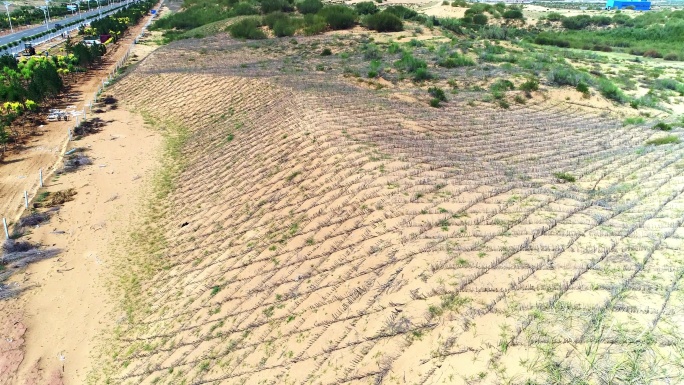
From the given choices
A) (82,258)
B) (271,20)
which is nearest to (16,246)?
(82,258)

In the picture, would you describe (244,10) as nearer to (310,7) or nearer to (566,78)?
(310,7)

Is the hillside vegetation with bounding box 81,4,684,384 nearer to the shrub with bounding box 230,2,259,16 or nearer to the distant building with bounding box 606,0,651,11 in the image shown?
the shrub with bounding box 230,2,259,16

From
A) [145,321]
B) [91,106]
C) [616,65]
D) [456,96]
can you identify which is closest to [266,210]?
[145,321]

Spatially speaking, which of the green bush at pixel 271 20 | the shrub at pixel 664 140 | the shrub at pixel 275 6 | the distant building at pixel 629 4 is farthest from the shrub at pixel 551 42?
the distant building at pixel 629 4

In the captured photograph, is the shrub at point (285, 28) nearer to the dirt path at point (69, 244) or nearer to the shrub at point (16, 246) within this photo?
the dirt path at point (69, 244)

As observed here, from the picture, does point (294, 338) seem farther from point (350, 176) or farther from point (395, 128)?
point (395, 128)
